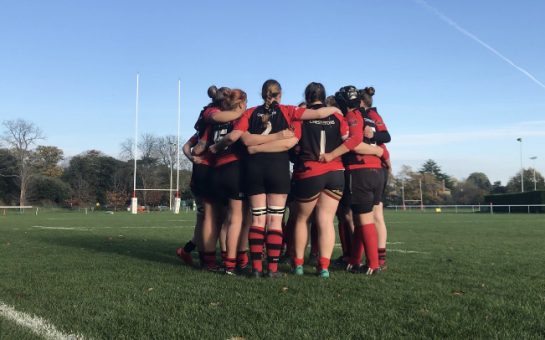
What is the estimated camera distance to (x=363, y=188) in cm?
504

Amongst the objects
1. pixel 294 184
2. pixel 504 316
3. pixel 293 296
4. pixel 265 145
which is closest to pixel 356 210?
pixel 294 184

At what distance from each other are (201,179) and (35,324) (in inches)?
103

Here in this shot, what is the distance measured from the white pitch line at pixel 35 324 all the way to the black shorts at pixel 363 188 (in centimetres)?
310

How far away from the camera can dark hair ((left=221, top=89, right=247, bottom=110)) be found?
16.9ft

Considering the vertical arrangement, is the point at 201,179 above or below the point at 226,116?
below

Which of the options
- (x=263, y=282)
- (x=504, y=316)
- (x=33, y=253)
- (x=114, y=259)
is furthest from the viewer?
(x=33, y=253)

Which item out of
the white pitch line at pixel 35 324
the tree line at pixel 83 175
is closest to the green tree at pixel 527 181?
the tree line at pixel 83 175

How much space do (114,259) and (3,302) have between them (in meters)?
2.60

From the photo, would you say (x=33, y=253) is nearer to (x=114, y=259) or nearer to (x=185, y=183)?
(x=114, y=259)

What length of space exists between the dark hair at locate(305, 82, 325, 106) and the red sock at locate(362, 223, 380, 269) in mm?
1417

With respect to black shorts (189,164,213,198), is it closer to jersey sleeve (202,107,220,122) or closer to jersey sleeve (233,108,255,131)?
jersey sleeve (202,107,220,122)

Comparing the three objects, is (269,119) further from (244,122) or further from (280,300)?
(280,300)

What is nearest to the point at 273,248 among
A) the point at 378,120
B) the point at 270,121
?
the point at 270,121

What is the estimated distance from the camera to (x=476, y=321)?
3.00 m
